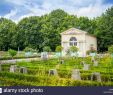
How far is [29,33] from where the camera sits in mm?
3686

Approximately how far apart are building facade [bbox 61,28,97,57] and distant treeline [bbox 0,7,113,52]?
8 centimetres

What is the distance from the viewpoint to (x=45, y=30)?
145 inches

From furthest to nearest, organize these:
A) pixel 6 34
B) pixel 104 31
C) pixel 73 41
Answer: pixel 73 41
pixel 104 31
pixel 6 34

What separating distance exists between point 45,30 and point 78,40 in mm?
578

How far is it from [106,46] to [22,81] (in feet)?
3.11

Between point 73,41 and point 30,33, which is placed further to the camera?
point 73,41

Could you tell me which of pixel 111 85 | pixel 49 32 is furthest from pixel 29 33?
pixel 111 85

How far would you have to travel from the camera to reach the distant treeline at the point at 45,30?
3.58 meters

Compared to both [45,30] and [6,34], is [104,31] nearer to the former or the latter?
[45,30]

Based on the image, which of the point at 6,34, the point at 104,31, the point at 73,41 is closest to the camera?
the point at 6,34

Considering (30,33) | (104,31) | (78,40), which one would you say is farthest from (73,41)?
(30,33)

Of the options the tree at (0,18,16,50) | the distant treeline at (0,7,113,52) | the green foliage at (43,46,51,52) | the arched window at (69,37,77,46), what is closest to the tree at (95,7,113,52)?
the distant treeline at (0,7,113,52)

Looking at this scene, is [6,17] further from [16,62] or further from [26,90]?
[16,62]

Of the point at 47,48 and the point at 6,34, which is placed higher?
the point at 6,34
